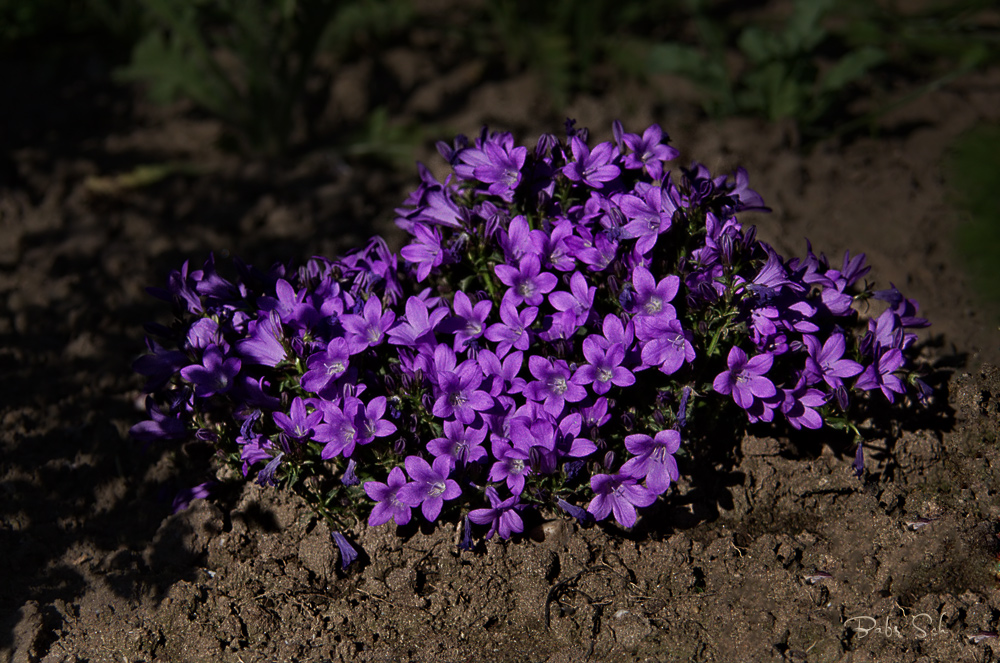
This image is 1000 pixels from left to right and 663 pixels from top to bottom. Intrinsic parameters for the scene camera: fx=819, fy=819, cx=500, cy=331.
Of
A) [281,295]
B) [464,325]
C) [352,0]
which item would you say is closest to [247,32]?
[352,0]

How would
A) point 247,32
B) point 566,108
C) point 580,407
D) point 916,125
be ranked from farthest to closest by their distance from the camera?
point 566,108, point 916,125, point 247,32, point 580,407

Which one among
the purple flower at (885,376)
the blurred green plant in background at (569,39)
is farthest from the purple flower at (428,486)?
the blurred green plant in background at (569,39)

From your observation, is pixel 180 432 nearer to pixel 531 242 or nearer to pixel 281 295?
pixel 281 295

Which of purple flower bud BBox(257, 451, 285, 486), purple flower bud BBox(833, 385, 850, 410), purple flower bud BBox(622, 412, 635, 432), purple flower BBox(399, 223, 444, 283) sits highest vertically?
purple flower BBox(399, 223, 444, 283)

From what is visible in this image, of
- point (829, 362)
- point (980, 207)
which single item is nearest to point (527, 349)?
point (829, 362)

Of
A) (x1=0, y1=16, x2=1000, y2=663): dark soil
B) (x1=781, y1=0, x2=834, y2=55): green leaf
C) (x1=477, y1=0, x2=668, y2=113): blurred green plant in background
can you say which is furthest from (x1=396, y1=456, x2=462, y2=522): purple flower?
(x1=781, y1=0, x2=834, y2=55): green leaf

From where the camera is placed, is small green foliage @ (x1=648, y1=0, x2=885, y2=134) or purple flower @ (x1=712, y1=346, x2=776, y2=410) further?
small green foliage @ (x1=648, y1=0, x2=885, y2=134)

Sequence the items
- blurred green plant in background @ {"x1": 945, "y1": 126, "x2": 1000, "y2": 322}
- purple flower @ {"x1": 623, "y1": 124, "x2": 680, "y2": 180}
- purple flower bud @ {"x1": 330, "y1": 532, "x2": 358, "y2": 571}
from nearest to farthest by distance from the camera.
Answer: purple flower bud @ {"x1": 330, "y1": 532, "x2": 358, "y2": 571}, purple flower @ {"x1": 623, "y1": 124, "x2": 680, "y2": 180}, blurred green plant in background @ {"x1": 945, "y1": 126, "x2": 1000, "y2": 322}

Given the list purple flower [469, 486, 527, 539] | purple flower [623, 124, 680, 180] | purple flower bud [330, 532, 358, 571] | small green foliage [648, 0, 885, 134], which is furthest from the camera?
small green foliage [648, 0, 885, 134]

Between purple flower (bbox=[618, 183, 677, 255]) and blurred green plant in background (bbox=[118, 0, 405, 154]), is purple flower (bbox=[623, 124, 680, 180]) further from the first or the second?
blurred green plant in background (bbox=[118, 0, 405, 154])
